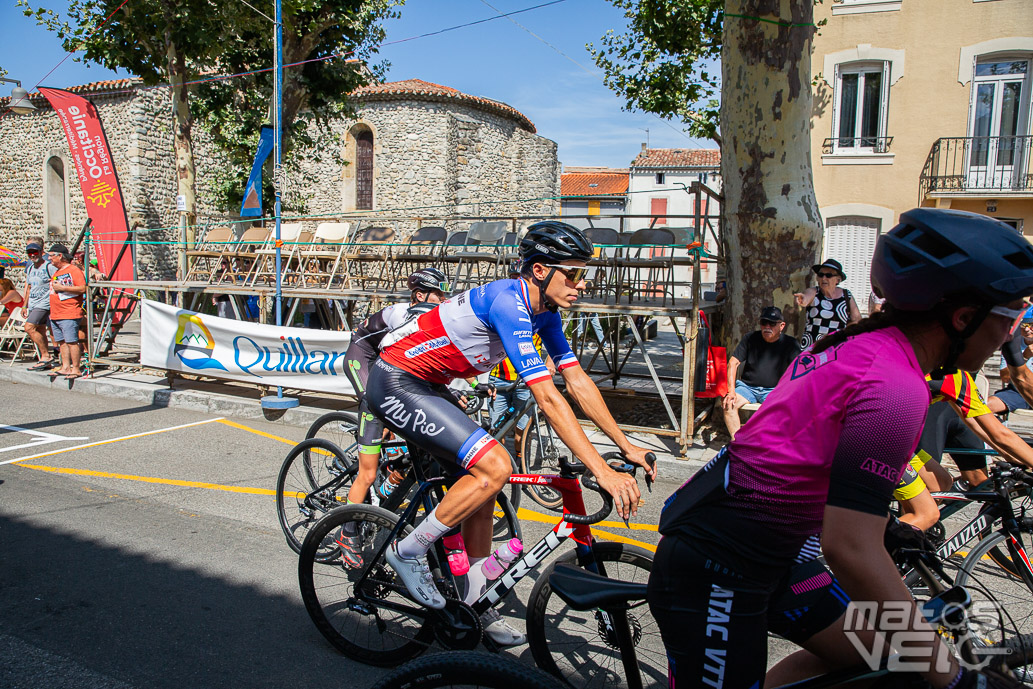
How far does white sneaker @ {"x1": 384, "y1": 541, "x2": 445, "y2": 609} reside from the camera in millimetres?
2996

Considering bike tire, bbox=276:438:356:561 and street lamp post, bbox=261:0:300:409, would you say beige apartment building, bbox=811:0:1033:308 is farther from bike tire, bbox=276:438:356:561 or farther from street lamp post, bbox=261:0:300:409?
bike tire, bbox=276:438:356:561

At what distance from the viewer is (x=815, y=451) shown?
1.49 m

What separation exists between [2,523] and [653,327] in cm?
1631

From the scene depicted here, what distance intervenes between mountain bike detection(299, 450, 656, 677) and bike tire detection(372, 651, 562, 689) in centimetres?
109

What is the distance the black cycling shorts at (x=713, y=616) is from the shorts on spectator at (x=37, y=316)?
12.4 meters

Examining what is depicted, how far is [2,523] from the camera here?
4.96 metres

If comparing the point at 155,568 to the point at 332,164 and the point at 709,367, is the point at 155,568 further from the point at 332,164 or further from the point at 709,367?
the point at 332,164

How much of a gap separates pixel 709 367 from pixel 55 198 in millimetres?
29568

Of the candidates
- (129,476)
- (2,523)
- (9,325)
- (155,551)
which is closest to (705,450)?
(155,551)

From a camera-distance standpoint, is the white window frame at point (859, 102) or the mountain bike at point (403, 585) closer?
the mountain bike at point (403, 585)

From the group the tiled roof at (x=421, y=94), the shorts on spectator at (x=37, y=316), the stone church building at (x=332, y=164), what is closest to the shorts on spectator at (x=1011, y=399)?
the shorts on spectator at (x=37, y=316)

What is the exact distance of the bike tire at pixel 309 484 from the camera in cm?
445

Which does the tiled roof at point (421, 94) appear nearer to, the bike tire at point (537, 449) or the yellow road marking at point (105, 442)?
the yellow road marking at point (105, 442)

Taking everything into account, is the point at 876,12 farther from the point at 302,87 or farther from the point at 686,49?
the point at 302,87
